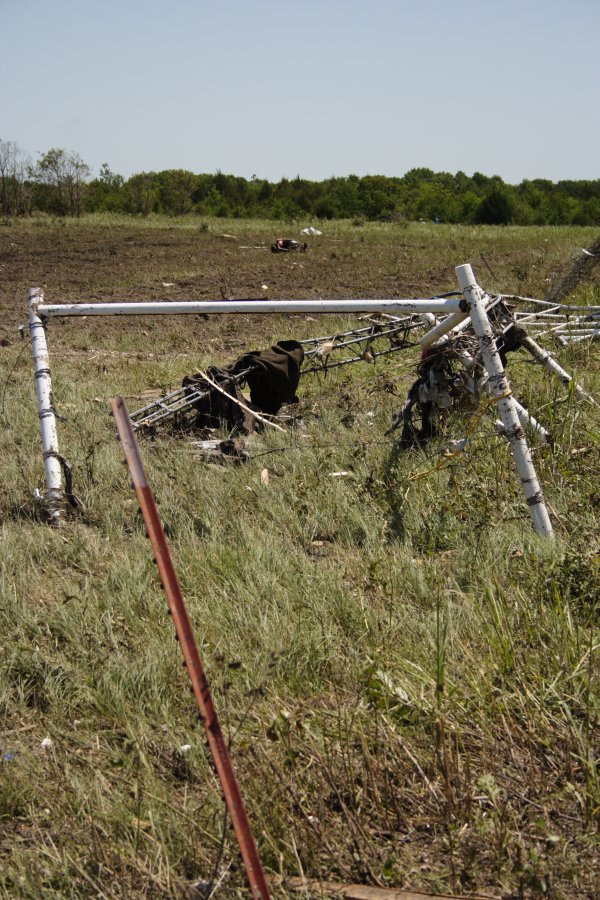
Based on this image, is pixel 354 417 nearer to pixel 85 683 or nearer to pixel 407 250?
pixel 85 683

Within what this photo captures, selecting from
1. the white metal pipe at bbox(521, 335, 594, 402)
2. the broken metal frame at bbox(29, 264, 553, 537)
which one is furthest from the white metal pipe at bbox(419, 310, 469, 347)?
the white metal pipe at bbox(521, 335, 594, 402)

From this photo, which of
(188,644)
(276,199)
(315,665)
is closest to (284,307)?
(315,665)

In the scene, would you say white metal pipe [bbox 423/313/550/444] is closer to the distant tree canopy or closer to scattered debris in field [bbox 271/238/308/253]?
scattered debris in field [bbox 271/238/308/253]

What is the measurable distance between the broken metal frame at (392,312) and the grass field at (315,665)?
8.4 inches

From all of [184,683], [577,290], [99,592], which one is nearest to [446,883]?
[184,683]

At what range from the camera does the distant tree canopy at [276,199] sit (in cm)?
3225

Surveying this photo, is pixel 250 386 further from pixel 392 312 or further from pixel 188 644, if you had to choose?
pixel 188 644

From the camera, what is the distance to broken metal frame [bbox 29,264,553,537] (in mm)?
3494

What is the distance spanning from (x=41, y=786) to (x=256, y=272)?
13.0 meters

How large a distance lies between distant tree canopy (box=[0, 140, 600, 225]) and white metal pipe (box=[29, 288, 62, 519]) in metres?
26.1

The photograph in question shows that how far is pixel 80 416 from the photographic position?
19.6 ft

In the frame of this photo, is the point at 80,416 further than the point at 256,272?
No

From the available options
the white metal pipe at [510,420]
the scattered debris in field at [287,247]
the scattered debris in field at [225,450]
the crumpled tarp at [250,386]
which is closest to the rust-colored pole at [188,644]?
the white metal pipe at [510,420]

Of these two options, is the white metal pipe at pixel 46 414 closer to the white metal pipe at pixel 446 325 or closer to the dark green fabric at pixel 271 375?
the dark green fabric at pixel 271 375
